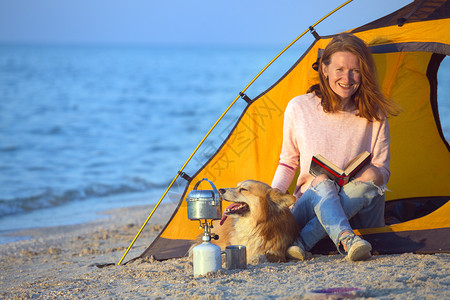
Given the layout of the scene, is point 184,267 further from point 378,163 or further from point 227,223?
point 378,163

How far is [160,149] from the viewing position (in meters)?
12.3

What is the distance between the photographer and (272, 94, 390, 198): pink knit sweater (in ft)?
11.2

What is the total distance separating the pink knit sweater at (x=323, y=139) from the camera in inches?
134

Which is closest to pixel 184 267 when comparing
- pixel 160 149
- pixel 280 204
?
pixel 280 204

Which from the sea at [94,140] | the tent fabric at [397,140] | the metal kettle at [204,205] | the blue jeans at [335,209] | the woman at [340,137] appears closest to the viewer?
the metal kettle at [204,205]

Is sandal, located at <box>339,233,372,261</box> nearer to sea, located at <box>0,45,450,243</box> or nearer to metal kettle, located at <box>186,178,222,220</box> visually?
metal kettle, located at <box>186,178,222,220</box>

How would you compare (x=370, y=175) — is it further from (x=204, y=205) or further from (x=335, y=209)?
(x=204, y=205)

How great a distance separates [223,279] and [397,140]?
7.88 ft

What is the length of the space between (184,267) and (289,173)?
0.87 meters

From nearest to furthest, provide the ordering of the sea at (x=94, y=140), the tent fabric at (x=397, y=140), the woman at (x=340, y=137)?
the woman at (x=340, y=137) < the tent fabric at (x=397, y=140) < the sea at (x=94, y=140)

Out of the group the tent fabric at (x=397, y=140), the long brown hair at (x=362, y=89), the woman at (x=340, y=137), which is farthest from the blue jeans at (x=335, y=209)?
the long brown hair at (x=362, y=89)

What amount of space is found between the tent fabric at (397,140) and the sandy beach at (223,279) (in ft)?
0.57

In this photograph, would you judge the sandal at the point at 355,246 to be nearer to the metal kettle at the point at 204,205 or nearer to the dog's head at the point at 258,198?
the dog's head at the point at 258,198

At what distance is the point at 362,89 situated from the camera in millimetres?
3381
